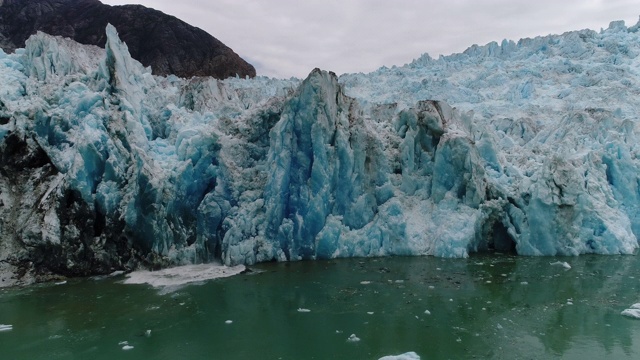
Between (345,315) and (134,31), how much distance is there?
3709 cm

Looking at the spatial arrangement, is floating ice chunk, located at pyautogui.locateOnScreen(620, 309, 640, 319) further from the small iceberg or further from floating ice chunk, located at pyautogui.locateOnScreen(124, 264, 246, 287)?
floating ice chunk, located at pyautogui.locateOnScreen(124, 264, 246, 287)

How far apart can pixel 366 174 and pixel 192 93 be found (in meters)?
9.73

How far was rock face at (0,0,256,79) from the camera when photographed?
3703 centimetres

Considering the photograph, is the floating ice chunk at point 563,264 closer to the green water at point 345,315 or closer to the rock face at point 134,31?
the green water at point 345,315

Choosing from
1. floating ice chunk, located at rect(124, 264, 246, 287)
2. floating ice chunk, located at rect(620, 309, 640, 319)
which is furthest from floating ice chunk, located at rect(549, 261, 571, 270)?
floating ice chunk, located at rect(124, 264, 246, 287)

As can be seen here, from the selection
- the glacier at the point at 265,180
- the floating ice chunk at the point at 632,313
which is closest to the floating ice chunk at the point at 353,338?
the floating ice chunk at the point at 632,313

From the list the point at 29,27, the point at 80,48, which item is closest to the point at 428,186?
the point at 80,48

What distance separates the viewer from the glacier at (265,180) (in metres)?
12.4

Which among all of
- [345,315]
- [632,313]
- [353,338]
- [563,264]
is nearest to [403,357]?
[353,338]

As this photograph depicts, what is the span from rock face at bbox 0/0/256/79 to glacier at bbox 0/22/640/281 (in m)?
22.1

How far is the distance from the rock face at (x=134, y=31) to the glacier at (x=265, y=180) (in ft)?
72.6

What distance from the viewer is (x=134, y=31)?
3922 centimetres

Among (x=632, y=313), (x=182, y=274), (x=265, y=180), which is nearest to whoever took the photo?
(x=632, y=313)

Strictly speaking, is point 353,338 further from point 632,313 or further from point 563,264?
point 563,264
